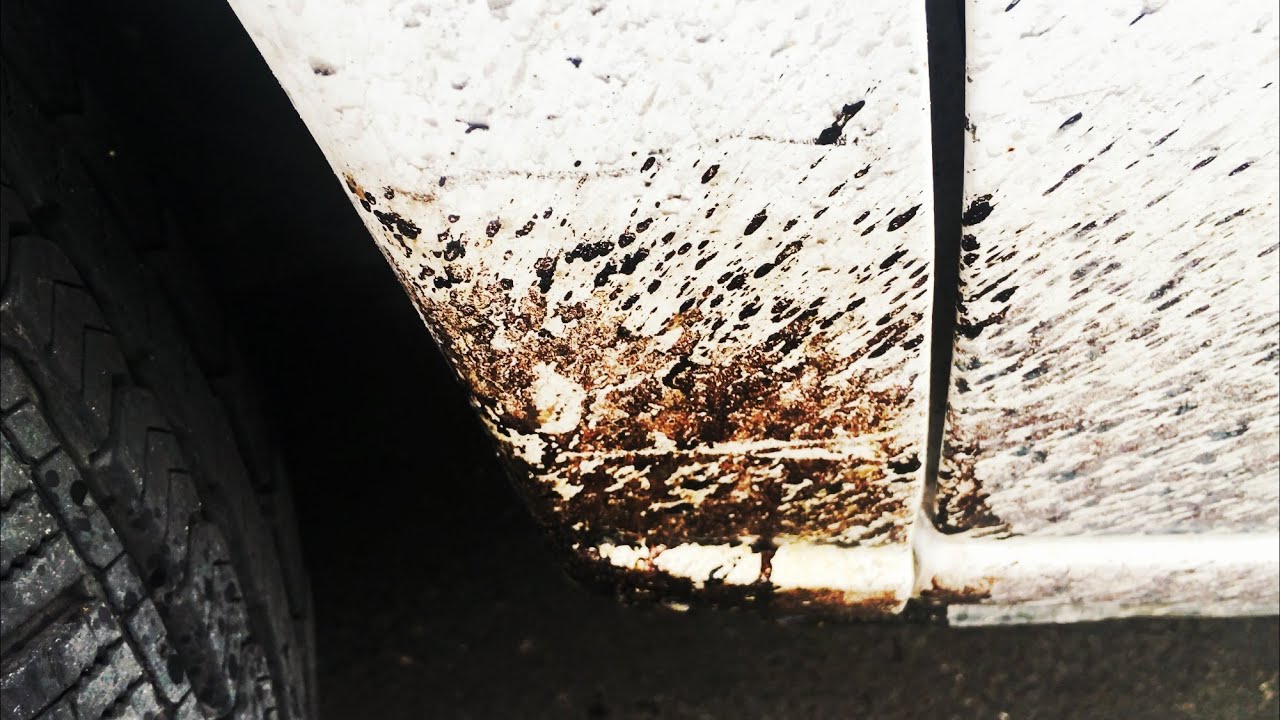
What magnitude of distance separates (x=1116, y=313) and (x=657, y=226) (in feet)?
1.46

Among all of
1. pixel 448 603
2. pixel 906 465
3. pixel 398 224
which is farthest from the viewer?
pixel 448 603

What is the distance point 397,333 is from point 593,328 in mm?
774

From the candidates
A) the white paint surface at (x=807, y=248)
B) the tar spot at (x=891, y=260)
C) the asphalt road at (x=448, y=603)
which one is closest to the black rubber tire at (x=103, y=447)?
the asphalt road at (x=448, y=603)

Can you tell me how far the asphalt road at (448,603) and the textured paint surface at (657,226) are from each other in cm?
36

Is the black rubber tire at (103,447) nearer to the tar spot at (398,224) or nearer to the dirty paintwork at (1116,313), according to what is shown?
the tar spot at (398,224)

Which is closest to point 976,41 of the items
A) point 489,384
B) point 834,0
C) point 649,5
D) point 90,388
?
point 834,0

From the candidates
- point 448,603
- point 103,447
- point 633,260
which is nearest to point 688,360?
A: point 633,260

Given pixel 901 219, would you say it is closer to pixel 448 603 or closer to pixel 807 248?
pixel 807 248

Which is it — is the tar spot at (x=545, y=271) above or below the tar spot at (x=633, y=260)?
below

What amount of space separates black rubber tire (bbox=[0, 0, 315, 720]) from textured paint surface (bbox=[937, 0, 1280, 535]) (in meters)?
0.73

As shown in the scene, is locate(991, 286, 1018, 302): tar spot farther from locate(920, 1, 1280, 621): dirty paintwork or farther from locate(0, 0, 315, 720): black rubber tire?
locate(0, 0, 315, 720): black rubber tire

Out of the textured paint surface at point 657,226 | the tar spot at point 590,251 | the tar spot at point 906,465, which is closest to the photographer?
the textured paint surface at point 657,226

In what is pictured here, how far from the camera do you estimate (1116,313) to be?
0.80 meters

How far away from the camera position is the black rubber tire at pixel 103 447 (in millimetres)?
675
